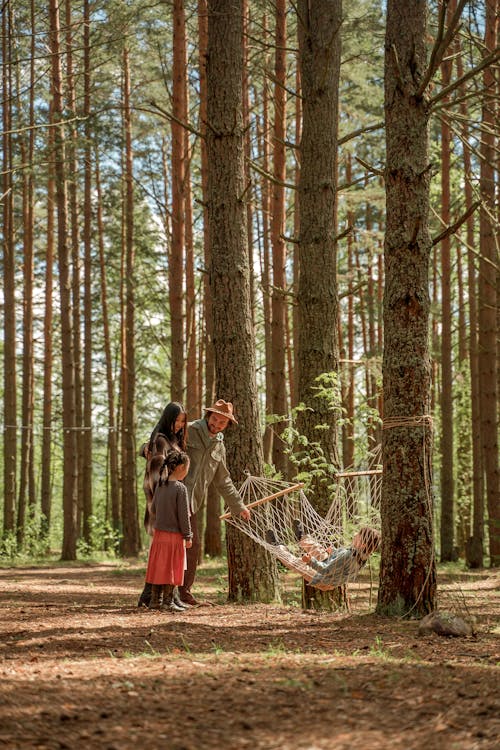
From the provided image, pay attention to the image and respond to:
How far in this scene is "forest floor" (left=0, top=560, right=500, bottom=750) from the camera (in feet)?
9.22

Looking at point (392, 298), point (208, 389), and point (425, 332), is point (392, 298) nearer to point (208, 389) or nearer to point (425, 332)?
point (425, 332)

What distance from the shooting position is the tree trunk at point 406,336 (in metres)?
Answer: 5.41

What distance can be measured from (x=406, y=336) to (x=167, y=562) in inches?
94.1

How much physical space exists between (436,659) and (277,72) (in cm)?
1021

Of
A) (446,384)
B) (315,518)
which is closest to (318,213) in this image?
(315,518)

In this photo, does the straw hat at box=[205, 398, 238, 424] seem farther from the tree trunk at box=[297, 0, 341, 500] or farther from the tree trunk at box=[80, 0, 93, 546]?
the tree trunk at box=[80, 0, 93, 546]

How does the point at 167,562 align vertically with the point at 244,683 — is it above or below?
above

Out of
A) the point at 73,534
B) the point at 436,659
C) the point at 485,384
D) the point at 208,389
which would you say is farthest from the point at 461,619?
the point at 73,534

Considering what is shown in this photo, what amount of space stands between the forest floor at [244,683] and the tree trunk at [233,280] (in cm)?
82

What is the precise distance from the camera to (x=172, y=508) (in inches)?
252

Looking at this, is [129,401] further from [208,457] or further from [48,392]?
[208,457]

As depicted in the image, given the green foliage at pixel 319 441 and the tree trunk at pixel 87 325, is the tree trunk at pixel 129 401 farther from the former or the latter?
Answer: the green foliage at pixel 319 441

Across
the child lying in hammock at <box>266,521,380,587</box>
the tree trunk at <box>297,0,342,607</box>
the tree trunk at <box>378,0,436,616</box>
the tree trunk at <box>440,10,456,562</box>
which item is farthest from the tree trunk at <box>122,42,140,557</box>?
the tree trunk at <box>378,0,436,616</box>

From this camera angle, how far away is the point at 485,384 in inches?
477
